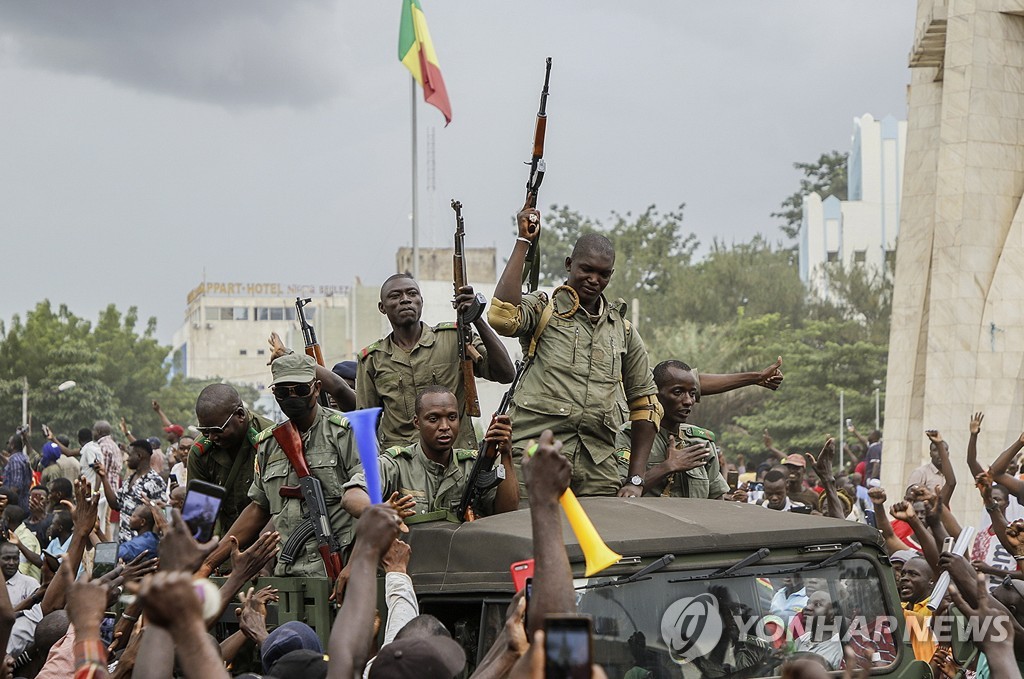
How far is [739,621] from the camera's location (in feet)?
16.2

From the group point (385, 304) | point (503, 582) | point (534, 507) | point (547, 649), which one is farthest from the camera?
point (385, 304)

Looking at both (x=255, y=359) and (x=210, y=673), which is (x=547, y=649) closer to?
(x=210, y=673)

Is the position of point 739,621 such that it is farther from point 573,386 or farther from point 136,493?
point 136,493

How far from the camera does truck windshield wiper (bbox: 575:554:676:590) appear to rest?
4.73m

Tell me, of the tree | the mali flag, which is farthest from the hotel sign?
the mali flag

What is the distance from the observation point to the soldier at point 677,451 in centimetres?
681

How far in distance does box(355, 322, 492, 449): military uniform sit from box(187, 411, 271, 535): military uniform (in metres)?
0.64

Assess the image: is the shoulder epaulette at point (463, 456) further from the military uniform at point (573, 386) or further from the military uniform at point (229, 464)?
the military uniform at point (229, 464)

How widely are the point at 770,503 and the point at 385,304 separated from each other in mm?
5050

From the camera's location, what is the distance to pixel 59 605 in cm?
596

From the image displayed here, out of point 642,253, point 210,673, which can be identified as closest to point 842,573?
point 210,673

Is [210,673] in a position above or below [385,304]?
below

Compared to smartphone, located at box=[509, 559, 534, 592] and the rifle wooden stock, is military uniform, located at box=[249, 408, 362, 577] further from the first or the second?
smartphone, located at box=[509, 559, 534, 592]

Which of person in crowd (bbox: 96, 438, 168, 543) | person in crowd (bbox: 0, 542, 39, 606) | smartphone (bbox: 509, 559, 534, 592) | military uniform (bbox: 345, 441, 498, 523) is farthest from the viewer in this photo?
person in crowd (bbox: 96, 438, 168, 543)
